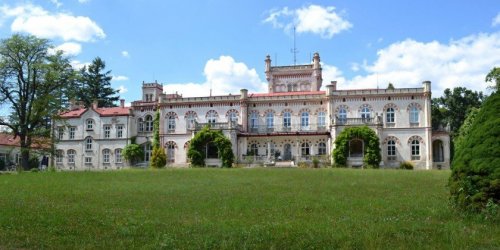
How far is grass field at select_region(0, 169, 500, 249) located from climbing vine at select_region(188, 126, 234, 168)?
1162 inches

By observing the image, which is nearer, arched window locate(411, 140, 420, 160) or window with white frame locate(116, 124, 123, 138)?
arched window locate(411, 140, 420, 160)

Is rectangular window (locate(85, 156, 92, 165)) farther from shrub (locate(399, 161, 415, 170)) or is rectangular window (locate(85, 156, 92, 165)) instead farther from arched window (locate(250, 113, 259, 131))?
shrub (locate(399, 161, 415, 170))

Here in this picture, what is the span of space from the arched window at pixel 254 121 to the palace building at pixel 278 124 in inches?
4.3

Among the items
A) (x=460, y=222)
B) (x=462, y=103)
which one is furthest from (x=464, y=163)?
(x=462, y=103)

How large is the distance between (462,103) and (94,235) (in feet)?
205

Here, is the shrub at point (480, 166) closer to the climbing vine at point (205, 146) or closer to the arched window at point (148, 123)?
the climbing vine at point (205, 146)

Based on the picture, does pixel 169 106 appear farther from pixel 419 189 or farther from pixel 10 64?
pixel 419 189

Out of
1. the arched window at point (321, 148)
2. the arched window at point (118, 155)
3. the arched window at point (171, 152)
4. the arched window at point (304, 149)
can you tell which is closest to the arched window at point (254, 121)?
the arched window at point (304, 149)

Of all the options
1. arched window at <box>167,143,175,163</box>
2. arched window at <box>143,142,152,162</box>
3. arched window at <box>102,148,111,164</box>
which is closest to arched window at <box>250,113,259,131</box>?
arched window at <box>167,143,175,163</box>

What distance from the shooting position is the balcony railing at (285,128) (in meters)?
51.1

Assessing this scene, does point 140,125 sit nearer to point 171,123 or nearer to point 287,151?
point 171,123

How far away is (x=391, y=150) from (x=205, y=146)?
18654 millimetres

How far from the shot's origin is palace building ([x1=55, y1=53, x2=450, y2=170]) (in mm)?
48219

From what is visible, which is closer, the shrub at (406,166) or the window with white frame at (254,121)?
the shrub at (406,166)
